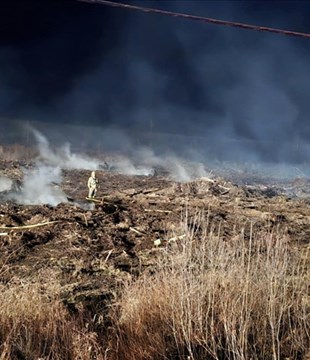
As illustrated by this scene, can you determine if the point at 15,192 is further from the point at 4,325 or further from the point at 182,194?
the point at 4,325

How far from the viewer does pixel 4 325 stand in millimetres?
4434

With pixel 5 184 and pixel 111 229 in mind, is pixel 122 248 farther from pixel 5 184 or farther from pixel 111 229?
pixel 5 184

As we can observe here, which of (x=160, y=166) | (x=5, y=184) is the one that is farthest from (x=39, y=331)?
(x=160, y=166)

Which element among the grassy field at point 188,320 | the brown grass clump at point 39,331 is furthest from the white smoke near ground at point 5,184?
the grassy field at point 188,320

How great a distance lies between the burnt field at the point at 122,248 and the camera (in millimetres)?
4406

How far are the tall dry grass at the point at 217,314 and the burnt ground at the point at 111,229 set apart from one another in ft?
1.97

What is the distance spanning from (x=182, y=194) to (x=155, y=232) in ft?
18.2

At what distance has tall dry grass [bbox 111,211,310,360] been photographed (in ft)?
14.2

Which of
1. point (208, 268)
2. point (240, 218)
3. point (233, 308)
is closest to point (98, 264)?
point (208, 268)

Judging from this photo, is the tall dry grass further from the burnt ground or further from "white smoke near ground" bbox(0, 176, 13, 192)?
"white smoke near ground" bbox(0, 176, 13, 192)

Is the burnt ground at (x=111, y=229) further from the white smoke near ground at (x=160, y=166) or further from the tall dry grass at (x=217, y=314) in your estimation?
the white smoke near ground at (x=160, y=166)

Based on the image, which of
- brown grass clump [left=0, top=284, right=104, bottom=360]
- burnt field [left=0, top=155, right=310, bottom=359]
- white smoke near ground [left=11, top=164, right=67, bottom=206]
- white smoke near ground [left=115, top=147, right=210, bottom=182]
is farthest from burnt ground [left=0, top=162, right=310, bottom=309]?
white smoke near ground [left=115, top=147, right=210, bottom=182]

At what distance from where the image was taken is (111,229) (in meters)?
10.5

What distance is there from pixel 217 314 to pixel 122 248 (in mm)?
4692
